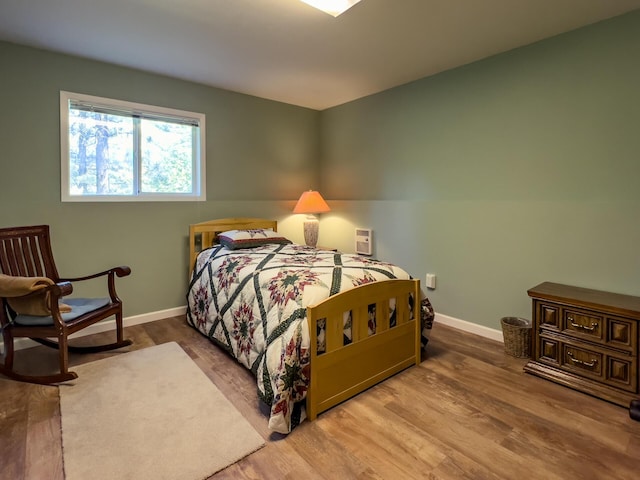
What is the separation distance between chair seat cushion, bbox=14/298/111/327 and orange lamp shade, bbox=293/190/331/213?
7.03 feet

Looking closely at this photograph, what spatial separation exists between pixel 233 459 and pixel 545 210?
103 inches

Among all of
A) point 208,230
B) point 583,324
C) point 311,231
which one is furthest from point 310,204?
point 583,324

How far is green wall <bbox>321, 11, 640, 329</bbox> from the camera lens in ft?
7.64

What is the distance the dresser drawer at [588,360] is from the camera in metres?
2.04

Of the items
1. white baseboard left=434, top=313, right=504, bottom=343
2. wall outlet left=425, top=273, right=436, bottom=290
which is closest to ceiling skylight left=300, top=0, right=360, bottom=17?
wall outlet left=425, top=273, right=436, bottom=290

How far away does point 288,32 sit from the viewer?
2494mm

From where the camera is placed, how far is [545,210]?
2.66 metres

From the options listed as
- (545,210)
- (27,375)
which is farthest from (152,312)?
(545,210)

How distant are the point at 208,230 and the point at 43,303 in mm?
1613

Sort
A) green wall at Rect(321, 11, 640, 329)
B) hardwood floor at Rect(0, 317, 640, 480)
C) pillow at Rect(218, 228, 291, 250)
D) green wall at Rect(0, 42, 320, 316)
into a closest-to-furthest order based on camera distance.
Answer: hardwood floor at Rect(0, 317, 640, 480), green wall at Rect(321, 11, 640, 329), green wall at Rect(0, 42, 320, 316), pillow at Rect(218, 228, 291, 250)

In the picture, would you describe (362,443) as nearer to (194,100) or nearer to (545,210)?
(545,210)

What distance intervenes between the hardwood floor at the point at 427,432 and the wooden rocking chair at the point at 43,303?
0.78ft

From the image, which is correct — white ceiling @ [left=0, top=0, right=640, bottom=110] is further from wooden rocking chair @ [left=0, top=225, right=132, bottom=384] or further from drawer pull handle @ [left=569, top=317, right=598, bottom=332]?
drawer pull handle @ [left=569, top=317, right=598, bottom=332]

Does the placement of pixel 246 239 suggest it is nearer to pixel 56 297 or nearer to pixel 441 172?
pixel 56 297
